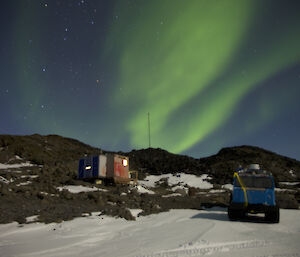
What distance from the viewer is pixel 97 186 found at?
26328 millimetres

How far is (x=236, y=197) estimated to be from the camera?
11.3 meters

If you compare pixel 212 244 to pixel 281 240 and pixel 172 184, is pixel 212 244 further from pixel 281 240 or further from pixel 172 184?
pixel 172 184

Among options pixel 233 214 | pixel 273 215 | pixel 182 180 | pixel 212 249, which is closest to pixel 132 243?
pixel 212 249

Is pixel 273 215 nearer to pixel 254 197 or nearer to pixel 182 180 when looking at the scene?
pixel 254 197

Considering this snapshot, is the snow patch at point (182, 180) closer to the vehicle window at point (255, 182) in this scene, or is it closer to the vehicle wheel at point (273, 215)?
the vehicle window at point (255, 182)

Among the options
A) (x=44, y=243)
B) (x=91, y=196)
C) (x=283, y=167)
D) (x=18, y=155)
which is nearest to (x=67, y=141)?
(x=18, y=155)

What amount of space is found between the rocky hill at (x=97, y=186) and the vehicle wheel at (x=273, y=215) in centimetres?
534

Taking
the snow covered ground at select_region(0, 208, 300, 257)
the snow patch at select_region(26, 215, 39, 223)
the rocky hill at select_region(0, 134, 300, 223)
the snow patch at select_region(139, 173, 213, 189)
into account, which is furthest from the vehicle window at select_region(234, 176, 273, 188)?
the snow patch at select_region(139, 173, 213, 189)

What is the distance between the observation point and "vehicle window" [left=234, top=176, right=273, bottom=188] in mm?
11281

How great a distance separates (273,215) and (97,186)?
60.5 ft

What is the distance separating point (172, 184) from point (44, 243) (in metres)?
34.1

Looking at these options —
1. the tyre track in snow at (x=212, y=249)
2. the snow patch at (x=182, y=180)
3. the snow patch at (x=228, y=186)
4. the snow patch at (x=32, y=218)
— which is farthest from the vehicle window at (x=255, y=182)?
the snow patch at (x=182, y=180)

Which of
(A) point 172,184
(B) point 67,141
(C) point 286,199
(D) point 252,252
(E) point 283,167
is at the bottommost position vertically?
(D) point 252,252

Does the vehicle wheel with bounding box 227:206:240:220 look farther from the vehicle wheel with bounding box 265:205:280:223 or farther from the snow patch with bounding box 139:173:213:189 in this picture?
the snow patch with bounding box 139:173:213:189
